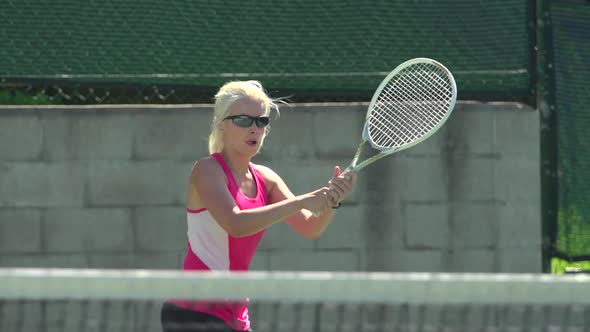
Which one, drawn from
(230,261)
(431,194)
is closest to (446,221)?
(431,194)

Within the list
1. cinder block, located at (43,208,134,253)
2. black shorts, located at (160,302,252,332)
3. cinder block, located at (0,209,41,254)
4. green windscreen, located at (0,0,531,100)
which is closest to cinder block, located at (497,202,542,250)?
green windscreen, located at (0,0,531,100)

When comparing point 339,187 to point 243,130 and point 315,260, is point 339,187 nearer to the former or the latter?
point 243,130

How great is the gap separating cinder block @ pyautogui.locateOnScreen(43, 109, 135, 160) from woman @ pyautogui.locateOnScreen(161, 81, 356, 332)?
1.59 metres

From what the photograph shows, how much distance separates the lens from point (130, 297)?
3.33 m

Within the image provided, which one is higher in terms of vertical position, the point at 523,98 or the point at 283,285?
the point at 523,98

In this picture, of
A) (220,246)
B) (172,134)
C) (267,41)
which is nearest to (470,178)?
(267,41)

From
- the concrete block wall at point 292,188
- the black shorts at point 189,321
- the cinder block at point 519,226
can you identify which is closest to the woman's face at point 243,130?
the black shorts at point 189,321

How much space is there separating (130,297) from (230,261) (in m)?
1.15

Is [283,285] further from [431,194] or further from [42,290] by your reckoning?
[431,194]

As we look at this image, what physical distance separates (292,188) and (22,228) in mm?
1310

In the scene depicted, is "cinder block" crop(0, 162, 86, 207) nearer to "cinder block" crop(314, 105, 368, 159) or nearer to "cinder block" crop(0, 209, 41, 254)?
"cinder block" crop(0, 209, 41, 254)

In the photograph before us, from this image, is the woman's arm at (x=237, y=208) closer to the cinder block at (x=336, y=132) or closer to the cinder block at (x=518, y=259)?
the cinder block at (x=336, y=132)

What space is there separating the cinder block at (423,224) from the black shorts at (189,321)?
2091 millimetres

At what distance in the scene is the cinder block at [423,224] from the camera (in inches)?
245
